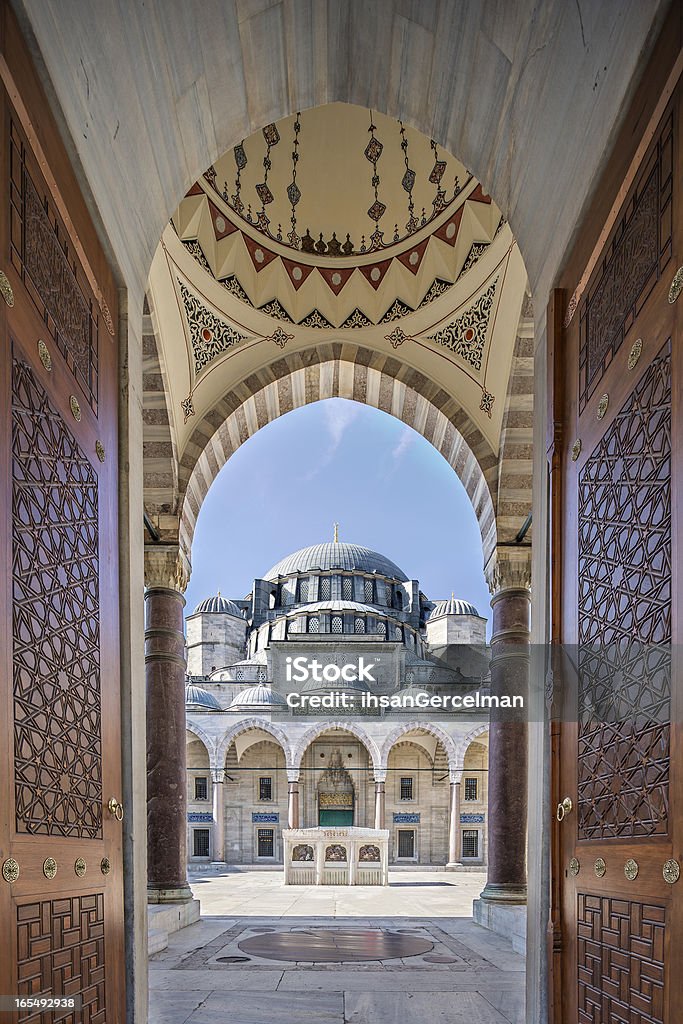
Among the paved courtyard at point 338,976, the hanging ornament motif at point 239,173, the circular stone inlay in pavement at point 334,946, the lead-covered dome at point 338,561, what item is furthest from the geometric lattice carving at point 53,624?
the lead-covered dome at point 338,561

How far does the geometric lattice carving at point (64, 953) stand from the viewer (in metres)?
1.86

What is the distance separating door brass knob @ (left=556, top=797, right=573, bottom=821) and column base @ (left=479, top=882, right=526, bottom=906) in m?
4.95

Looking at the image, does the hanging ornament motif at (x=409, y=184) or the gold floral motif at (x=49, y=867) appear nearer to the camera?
the gold floral motif at (x=49, y=867)

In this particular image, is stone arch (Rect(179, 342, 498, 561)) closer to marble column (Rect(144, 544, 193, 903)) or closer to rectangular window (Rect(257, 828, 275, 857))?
marble column (Rect(144, 544, 193, 903))

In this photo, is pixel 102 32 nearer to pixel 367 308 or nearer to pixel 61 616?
pixel 61 616

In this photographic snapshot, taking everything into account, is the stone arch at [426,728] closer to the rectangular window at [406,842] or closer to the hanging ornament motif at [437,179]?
the rectangular window at [406,842]

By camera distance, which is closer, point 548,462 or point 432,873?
point 548,462

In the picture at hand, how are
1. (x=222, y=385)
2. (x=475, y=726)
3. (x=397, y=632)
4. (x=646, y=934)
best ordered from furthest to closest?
(x=397, y=632) → (x=475, y=726) → (x=222, y=385) → (x=646, y=934)

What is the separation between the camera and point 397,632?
33.4 m

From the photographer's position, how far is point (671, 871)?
5.77 ft

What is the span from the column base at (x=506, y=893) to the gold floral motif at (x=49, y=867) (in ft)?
19.0

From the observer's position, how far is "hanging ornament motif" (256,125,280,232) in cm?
690

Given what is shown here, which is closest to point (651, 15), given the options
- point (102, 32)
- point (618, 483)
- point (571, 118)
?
point (571, 118)

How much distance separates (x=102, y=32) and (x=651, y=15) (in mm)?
1342
